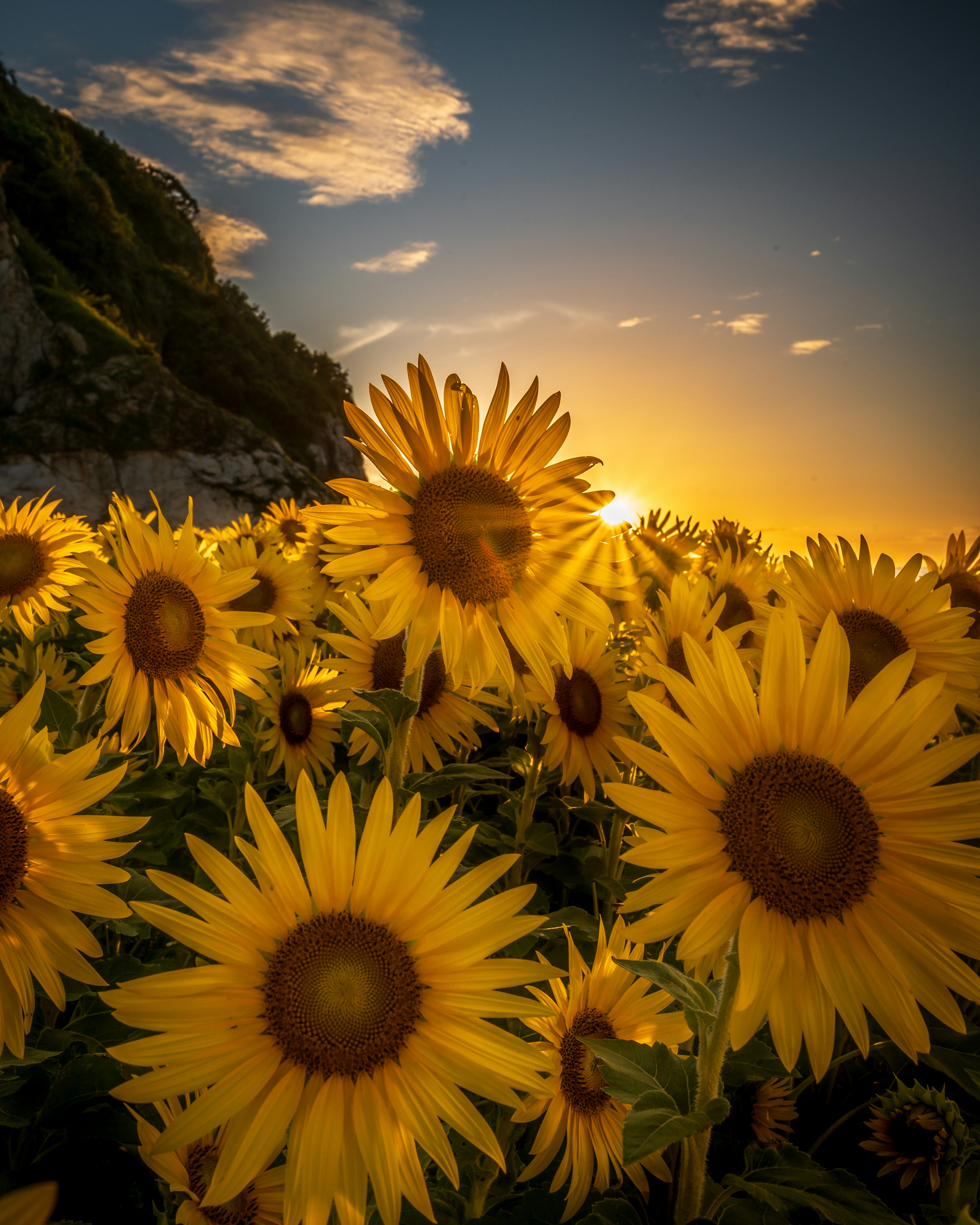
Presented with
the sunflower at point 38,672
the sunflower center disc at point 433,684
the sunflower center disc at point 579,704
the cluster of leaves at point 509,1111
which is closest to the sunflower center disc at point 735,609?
the sunflower center disc at point 579,704

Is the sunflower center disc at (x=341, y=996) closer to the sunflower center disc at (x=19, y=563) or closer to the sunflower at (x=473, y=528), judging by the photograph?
the sunflower at (x=473, y=528)

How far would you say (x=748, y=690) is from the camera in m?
1.69

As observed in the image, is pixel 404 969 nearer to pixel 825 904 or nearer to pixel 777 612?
pixel 825 904

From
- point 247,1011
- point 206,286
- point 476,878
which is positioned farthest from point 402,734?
point 206,286

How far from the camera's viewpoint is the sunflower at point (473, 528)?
2.18m

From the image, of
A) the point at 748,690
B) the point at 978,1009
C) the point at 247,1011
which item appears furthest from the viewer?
the point at 978,1009

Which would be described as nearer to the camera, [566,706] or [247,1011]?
[247,1011]

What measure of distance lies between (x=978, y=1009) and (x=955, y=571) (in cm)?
249

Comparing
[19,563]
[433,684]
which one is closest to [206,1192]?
[433,684]

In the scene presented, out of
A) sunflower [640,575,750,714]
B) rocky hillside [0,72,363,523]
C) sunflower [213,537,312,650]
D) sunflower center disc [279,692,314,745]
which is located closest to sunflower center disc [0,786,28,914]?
sunflower center disc [279,692,314,745]

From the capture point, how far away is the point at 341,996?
5.10 feet

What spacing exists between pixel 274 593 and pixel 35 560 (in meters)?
1.62

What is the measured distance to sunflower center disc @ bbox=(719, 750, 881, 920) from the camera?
159 cm

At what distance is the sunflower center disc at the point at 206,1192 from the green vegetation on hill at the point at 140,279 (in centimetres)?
4504
